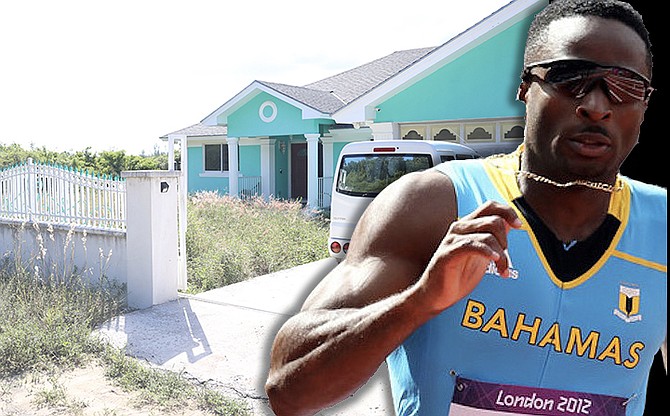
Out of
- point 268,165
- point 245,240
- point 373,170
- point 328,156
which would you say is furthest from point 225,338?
point 268,165

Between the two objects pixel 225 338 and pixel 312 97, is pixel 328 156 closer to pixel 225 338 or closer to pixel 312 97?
pixel 312 97

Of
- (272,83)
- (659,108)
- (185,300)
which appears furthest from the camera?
(272,83)

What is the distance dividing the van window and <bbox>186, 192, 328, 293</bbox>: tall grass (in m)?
1.91

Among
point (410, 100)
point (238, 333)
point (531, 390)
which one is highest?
point (410, 100)

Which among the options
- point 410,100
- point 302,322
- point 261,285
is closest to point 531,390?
point 302,322

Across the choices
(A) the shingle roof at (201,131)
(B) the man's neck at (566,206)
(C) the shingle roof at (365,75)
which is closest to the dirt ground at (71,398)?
(B) the man's neck at (566,206)

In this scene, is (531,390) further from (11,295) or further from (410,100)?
(410,100)

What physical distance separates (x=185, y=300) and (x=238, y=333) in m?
1.37

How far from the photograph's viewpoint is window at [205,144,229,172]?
2167 cm

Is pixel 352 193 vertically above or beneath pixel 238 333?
above

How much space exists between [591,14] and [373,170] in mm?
7036

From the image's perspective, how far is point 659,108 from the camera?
1.69 m

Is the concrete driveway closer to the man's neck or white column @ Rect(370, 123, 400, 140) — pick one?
the man's neck

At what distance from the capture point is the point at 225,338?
6012 mm
